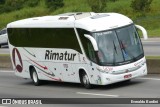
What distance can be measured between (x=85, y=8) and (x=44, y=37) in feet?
164

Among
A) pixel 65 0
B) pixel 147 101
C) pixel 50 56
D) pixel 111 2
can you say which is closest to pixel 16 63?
pixel 50 56

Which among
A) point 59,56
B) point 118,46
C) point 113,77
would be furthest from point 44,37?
point 113,77

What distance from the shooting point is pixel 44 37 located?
24.5 metres

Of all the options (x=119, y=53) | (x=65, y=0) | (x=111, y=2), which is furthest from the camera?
(x=65, y=0)

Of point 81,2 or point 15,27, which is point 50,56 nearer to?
point 15,27

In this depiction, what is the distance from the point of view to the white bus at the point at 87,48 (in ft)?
69.8

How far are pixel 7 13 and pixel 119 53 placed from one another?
211 ft

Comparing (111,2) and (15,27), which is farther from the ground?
(15,27)

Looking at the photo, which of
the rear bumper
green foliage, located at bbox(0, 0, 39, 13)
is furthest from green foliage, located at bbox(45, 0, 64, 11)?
the rear bumper

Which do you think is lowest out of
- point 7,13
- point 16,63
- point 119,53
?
point 7,13

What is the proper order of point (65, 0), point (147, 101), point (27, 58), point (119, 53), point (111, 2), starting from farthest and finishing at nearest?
point (65, 0), point (111, 2), point (27, 58), point (119, 53), point (147, 101)

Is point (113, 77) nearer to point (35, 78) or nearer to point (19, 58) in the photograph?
point (35, 78)

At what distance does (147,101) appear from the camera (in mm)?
16906

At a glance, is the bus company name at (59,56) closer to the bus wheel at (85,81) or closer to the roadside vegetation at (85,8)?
the bus wheel at (85,81)
